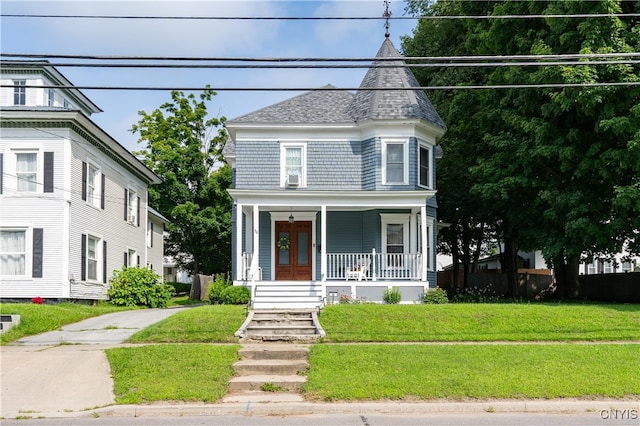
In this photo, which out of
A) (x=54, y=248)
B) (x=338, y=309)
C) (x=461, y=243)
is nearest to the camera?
(x=338, y=309)

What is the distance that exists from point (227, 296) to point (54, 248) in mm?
6262

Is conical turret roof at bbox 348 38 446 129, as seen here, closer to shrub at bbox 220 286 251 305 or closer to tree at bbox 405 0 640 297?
tree at bbox 405 0 640 297

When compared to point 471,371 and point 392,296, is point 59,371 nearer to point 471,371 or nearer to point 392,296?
point 471,371

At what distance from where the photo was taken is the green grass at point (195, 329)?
14.2m

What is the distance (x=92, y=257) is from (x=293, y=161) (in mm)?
8295

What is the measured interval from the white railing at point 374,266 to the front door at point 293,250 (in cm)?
100

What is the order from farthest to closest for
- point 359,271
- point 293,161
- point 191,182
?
point 191,182 → point 293,161 → point 359,271

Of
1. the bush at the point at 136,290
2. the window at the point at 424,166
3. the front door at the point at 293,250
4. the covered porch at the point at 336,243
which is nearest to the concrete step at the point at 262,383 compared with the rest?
the covered porch at the point at 336,243

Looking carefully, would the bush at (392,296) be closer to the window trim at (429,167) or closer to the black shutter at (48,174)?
the window trim at (429,167)

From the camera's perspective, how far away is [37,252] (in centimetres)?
2130

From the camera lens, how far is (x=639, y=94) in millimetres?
18688

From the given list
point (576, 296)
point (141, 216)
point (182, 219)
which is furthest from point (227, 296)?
point (182, 219)

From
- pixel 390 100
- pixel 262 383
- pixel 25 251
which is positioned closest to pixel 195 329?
pixel 262 383

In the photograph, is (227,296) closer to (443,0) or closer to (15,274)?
(15,274)
